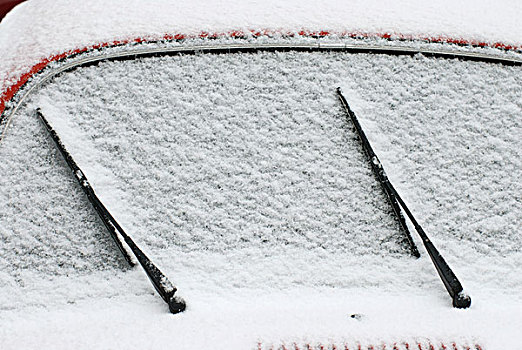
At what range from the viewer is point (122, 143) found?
182 cm

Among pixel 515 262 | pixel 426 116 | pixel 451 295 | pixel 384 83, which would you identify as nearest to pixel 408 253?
pixel 451 295

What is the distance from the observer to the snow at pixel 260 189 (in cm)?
151

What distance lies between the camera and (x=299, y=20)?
2072mm

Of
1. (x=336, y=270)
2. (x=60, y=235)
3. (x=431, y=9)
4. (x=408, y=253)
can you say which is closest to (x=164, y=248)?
(x=60, y=235)

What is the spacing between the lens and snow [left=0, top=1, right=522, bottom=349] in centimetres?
151

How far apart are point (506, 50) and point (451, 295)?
1073 mm

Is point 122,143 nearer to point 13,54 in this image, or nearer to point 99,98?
point 99,98

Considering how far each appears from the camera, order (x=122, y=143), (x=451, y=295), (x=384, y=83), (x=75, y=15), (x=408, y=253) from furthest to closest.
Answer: (x=75, y=15)
(x=384, y=83)
(x=122, y=143)
(x=408, y=253)
(x=451, y=295)

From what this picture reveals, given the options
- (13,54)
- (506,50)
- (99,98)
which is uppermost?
(506,50)

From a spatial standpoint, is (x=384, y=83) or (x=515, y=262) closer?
(x=515, y=262)

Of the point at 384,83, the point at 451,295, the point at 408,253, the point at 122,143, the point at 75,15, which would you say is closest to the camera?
the point at 451,295

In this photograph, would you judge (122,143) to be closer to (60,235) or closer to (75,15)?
(60,235)

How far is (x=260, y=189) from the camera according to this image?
175 centimetres

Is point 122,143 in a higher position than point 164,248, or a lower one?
higher
